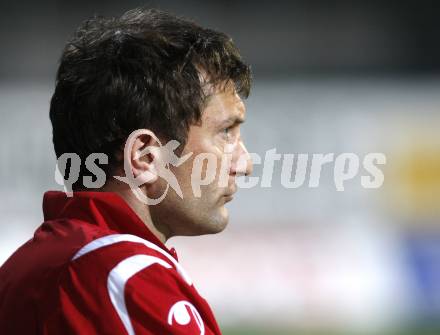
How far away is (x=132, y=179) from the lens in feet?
6.18

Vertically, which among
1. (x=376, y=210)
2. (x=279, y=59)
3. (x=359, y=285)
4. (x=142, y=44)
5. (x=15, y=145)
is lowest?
(x=359, y=285)

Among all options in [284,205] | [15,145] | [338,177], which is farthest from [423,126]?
[15,145]

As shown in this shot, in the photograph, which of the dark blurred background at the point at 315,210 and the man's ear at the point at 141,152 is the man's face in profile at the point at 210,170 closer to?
the man's ear at the point at 141,152

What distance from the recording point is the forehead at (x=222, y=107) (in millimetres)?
1956

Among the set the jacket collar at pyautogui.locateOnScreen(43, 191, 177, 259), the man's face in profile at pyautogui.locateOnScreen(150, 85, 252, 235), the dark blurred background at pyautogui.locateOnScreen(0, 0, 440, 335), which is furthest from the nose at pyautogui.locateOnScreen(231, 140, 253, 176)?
the dark blurred background at pyautogui.locateOnScreen(0, 0, 440, 335)

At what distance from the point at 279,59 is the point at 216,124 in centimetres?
713

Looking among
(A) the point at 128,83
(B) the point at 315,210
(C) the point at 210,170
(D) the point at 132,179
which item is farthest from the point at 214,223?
(B) the point at 315,210

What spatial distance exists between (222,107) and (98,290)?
0.56 meters

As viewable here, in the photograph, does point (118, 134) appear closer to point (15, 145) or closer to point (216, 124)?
point (216, 124)

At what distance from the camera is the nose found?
2020mm

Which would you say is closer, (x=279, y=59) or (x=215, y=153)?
(x=215, y=153)

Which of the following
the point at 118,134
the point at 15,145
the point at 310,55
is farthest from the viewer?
the point at 310,55

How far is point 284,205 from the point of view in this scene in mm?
7277

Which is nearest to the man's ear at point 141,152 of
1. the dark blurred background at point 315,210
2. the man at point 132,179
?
the man at point 132,179
